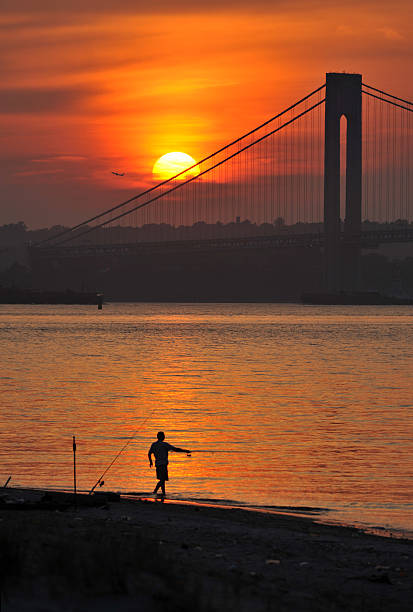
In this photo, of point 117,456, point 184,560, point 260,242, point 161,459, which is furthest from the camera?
point 260,242

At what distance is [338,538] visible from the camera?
12.5 meters

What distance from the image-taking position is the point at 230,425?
89.1ft

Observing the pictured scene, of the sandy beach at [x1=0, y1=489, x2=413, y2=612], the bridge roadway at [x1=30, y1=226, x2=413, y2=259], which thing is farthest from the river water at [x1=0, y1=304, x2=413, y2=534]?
the bridge roadway at [x1=30, y1=226, x2=413, y2=259]

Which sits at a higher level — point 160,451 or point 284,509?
point 160,451

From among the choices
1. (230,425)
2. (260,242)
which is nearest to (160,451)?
(230,425)

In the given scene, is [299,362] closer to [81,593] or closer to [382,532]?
[382,532]

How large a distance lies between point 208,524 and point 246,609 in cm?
586

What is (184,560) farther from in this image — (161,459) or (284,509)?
(161,459)

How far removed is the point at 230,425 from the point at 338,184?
10448 cm

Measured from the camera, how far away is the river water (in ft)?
57.5

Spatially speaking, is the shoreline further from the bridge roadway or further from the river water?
the bridge roadway

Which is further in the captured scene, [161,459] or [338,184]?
[338,184]

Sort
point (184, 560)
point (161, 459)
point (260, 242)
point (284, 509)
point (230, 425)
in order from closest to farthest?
point (184, 560), point (284, 509), point (161, 459), point (230, 425), point (260, 242)

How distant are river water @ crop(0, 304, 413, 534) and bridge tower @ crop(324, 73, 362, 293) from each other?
60070 mm
